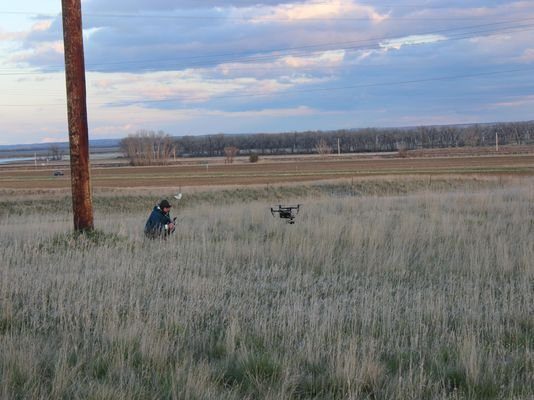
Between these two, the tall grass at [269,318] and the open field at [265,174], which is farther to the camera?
the open field at [265,174]

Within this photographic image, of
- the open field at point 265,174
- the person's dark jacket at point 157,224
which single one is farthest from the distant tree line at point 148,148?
the person's dark jacket at point 157,224

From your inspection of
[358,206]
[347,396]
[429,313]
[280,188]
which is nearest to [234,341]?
[347,396]

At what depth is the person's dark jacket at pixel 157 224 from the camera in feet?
36.5

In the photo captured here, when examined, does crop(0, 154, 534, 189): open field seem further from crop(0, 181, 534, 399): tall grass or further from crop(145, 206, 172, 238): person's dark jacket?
crop(0, 181, 534, 399): tall grass

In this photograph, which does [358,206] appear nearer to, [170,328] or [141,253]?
[141,253]

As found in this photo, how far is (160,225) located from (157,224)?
0.06m

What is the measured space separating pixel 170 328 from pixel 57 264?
143 inches

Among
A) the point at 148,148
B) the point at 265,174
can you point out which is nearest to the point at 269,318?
the point at 265,174

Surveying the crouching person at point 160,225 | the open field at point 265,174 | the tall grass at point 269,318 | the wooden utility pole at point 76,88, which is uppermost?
the wooden utility pole at point 76,88

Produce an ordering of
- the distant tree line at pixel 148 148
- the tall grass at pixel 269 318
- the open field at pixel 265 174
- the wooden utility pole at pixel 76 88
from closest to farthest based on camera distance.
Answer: the tall grass at pixel 269 318 → the wooden utility pole at pixel 76 88 → the open field at pixel 265 174 → the distant tree line at pixel 148 148

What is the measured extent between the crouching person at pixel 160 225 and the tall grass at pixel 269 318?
0.53 m

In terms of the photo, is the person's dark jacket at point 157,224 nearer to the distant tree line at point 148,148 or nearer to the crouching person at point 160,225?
the crouching person at point 160,225

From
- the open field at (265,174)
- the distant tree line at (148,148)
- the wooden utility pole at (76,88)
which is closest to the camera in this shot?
the wooden utility pole at (76,88)

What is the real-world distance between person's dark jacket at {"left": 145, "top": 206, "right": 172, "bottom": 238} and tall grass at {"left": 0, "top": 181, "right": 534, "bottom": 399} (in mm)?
536
